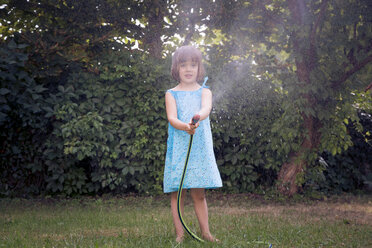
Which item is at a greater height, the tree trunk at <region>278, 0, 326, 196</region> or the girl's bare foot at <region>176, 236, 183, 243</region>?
the tree trunk at <region>278, 0, 326, 196</region>

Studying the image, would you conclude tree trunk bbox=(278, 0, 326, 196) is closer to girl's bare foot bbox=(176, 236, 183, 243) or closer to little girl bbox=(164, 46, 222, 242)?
little girl bbox=(164, 46, 222, 242)

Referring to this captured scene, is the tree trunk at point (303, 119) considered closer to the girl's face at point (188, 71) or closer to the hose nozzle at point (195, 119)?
the girl's face at point (188, 71)

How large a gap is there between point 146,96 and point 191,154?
3.01m

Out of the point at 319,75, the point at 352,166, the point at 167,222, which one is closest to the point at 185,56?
the point at 167,222

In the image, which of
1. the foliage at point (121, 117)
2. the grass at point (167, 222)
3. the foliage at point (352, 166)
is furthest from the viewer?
the foliage at point (352, 166)

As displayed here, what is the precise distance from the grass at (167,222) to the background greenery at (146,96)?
51 cm

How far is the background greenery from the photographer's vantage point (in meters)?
5.37

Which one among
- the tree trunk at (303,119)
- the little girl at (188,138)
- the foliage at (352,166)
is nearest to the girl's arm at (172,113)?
the little girl at (188,138)

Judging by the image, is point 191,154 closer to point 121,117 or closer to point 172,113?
point 172,113

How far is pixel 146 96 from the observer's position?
595 cm

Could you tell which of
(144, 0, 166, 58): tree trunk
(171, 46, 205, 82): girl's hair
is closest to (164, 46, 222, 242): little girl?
(171, 46, 205, 82): girl's hair

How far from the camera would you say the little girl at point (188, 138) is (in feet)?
9.96

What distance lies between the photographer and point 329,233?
144 inches

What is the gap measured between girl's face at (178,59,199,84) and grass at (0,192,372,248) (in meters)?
1.28
